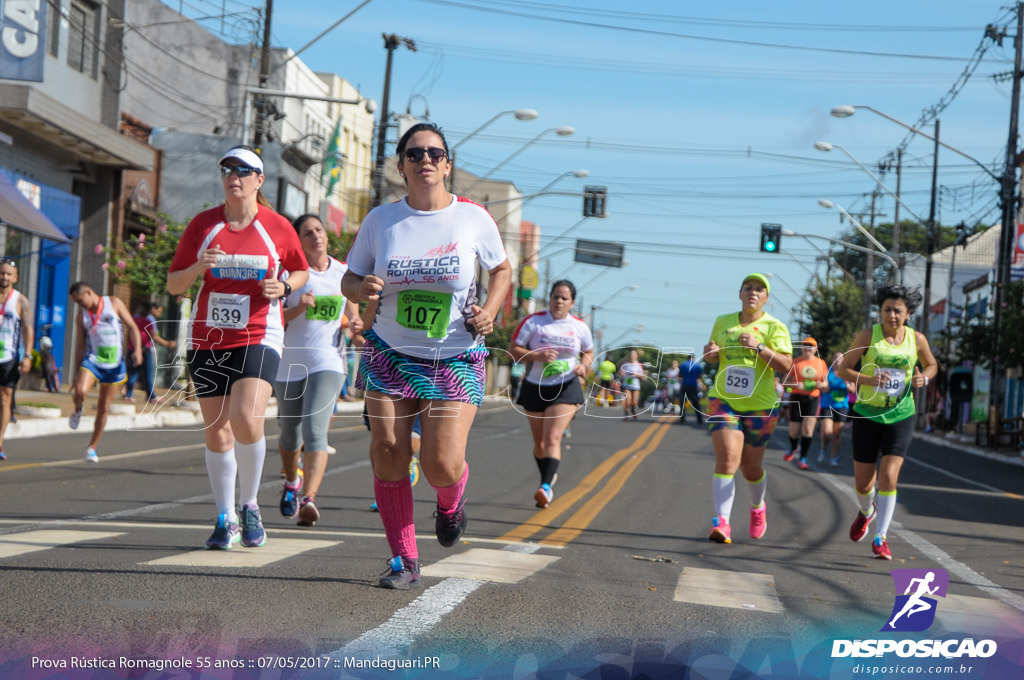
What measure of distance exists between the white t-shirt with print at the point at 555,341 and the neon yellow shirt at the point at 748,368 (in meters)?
2.24

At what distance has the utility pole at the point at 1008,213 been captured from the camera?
35.2 m

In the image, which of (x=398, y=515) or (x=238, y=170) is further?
(x=238, y=170)

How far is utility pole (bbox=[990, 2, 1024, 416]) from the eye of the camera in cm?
3525

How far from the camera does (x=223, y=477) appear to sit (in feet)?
23.5

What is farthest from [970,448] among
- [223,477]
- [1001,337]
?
[223,477]

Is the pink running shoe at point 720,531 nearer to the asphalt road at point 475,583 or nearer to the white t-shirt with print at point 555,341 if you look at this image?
the asphalt road at point 475,583

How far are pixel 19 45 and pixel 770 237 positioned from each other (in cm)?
2115

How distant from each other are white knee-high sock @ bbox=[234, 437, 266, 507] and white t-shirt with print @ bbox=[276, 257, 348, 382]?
1.82m

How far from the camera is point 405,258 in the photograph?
6020mm

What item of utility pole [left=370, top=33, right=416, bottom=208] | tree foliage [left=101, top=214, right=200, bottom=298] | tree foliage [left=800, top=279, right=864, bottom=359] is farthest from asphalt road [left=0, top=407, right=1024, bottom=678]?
tree foliage [left=800, top=279, right=864, bottom=359]

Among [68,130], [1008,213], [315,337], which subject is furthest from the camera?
[1008,213]

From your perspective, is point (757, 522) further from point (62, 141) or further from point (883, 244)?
point (883, 244)

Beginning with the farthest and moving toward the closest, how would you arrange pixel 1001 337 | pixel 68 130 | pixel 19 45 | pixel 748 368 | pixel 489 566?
pixel 1001 337 → pixel 68 130 → pixel 19 45 → pixel 748 368 → pixel 489 566

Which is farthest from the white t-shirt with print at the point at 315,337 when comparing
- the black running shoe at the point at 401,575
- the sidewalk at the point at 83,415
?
the sidewalk at the point at 83,415
